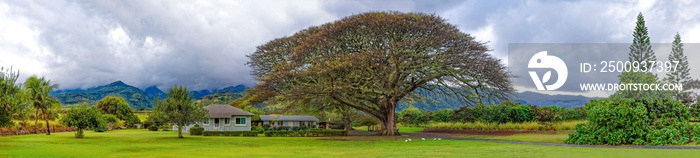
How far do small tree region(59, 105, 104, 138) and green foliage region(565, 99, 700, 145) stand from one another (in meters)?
33.4

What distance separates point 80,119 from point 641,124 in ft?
119

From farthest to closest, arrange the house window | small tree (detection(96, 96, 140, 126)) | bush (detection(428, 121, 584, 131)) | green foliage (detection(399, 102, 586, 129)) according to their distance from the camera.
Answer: small tree (detection(96, 96, 140, 126))
the house window
green foliage (detection(399, 102, 586, 129))
bush (detection(428, 121, 584, 131))

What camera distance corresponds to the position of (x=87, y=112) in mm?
40344

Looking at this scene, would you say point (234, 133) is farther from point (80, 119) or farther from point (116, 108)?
point (116, 108)

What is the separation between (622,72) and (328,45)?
60.2 feet

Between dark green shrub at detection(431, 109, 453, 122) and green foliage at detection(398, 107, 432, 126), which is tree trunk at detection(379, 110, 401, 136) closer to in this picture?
dark green shrub at detection(431, 109, 453, 122)

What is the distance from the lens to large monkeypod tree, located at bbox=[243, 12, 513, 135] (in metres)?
36.0

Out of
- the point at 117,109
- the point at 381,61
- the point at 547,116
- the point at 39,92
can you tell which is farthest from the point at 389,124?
the point at 117,109

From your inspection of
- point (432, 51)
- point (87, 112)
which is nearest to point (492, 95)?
point (432, 51)

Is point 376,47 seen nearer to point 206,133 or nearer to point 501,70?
point 501,70

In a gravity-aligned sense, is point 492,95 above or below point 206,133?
above

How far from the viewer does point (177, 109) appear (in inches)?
1614

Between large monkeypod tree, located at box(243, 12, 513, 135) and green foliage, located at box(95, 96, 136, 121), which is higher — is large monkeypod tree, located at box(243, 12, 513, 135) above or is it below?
above

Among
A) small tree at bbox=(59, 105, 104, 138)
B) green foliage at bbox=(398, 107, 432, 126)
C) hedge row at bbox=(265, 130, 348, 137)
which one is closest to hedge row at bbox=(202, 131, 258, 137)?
hedge row at bbox=(265, 130, 348, 137)
